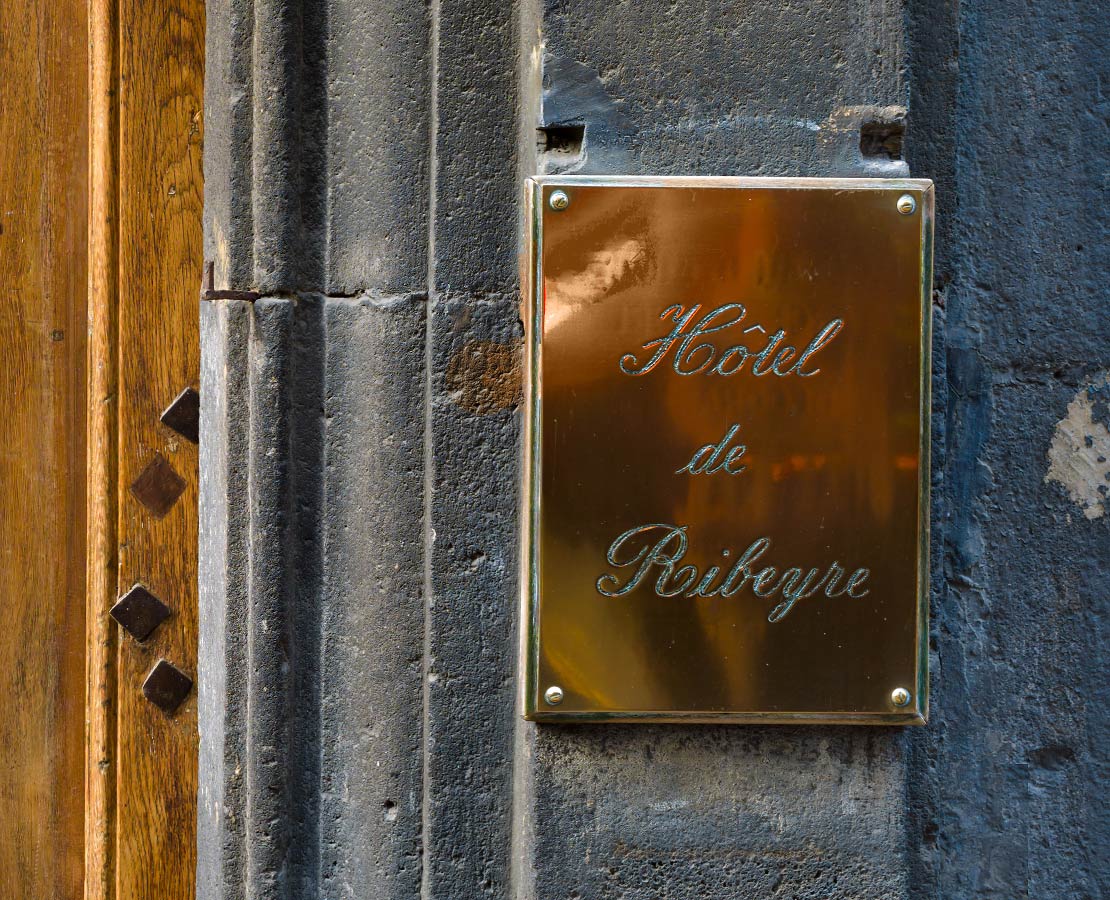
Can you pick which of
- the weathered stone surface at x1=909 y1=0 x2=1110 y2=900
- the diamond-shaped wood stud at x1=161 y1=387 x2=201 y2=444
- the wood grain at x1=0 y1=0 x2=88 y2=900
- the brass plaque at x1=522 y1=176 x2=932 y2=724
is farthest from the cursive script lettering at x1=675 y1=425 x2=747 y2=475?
the wood grain at x1=0 y1=0 x2=88 y2=900

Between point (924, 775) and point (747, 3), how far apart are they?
0.87 meters

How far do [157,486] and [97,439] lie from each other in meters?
0.10

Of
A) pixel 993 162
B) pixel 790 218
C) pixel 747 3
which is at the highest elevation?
pixel 747 3

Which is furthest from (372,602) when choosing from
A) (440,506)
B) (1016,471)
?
(1016,471)

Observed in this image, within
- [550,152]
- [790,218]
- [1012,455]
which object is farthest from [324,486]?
[1012,455]

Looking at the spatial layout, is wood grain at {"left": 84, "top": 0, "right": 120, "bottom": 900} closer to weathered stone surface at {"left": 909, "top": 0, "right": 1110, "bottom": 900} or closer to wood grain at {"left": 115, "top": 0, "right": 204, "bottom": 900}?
wood grain at {"left": 115, "top": 0, "right": 204, "bottom": 900}

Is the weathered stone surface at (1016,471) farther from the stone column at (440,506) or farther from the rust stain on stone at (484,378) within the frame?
the rust stain on stone at (484,378)

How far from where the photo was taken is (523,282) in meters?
0.96

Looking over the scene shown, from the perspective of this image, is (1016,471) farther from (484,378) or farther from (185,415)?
(185,415)

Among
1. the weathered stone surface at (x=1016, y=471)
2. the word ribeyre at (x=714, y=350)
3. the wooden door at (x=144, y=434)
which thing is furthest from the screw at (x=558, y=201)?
the wooden door at (x=144, y=434)

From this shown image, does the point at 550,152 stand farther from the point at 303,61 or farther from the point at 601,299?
the point at 303,61

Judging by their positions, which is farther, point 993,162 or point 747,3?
point 993,162

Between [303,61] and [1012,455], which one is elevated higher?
[303,61]

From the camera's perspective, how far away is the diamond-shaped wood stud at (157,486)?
119 cm
